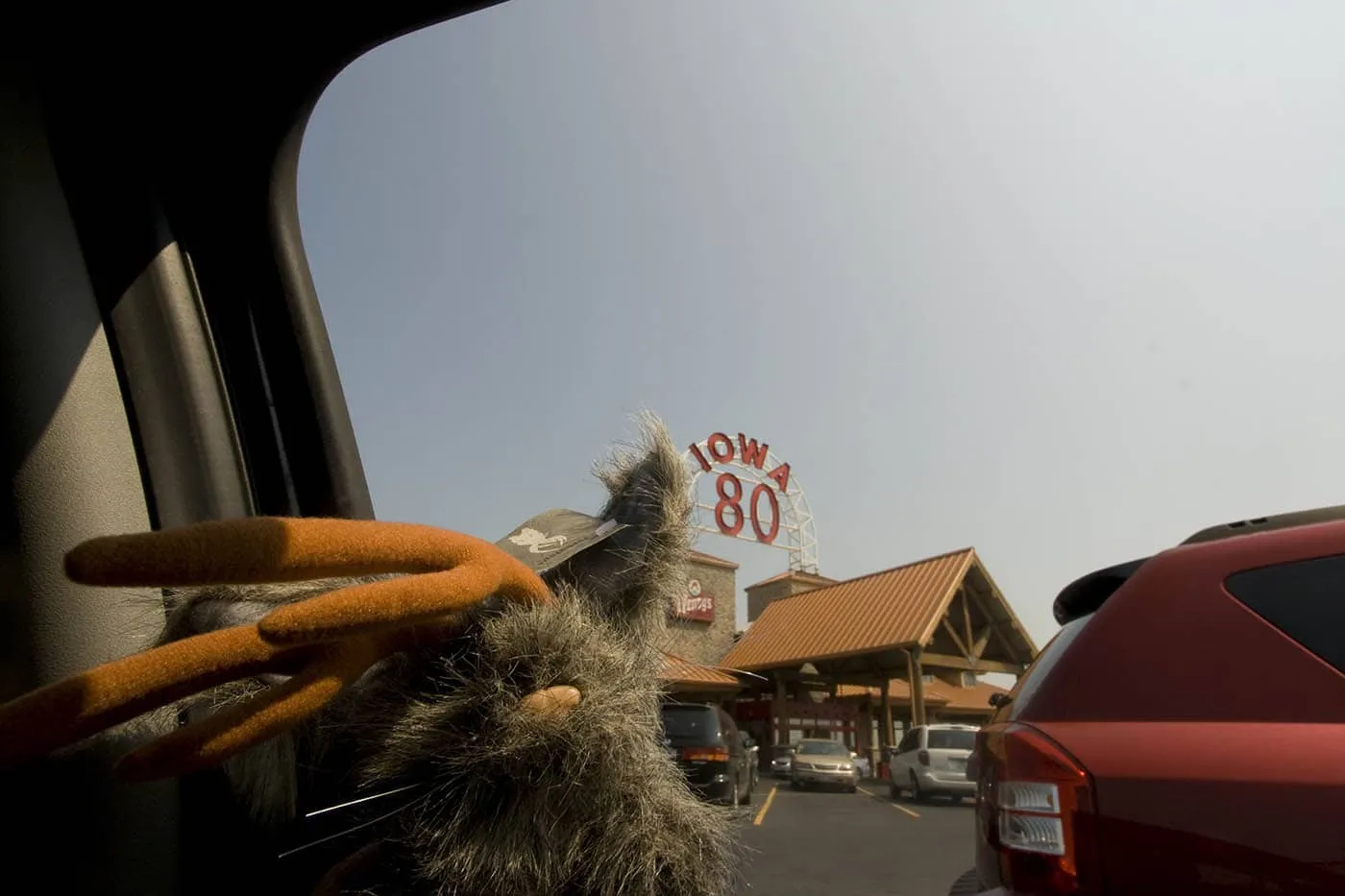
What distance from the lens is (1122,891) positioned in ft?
6.23

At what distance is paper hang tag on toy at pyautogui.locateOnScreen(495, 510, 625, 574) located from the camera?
4.08 feet

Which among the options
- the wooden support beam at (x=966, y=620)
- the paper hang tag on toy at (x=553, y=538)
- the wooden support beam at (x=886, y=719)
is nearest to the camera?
the paper hang tag on toy at (x=553, y=538)

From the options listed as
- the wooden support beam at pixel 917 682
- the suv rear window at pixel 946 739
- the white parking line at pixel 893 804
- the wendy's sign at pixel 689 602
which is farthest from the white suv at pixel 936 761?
the wendy's sign at pixel 689 602

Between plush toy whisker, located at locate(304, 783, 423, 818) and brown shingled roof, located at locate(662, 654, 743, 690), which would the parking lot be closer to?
brown shingled roof, located at locate(662, 654, 743, 690)

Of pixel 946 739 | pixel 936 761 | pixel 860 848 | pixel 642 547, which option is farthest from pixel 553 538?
pixel 946 739

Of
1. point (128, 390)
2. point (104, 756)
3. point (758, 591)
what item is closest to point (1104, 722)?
point (104, 756)

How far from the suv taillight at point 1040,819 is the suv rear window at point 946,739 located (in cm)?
1502

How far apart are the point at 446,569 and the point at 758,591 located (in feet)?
99.7

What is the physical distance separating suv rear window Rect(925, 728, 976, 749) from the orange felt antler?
16.6m

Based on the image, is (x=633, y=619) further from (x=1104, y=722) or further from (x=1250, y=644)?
(x=1250, y=644)

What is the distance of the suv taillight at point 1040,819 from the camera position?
199cm

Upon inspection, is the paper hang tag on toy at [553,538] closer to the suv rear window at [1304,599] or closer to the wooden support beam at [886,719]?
the suv rear window at [1304,599]

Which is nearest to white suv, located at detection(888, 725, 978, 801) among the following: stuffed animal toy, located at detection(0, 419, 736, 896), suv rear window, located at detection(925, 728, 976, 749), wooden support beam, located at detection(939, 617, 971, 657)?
suv rear window, located at detection(925, 728, 976, 749)

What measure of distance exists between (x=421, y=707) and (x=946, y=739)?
16.8m
